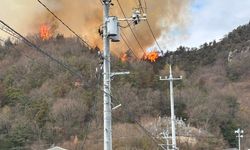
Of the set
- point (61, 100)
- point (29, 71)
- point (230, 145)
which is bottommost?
point (230, 145)

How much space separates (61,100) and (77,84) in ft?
25.9

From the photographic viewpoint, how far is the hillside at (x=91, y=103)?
54156mm

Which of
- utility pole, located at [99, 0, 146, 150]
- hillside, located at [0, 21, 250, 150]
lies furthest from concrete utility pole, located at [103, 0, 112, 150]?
hillside, located at [0, 21, 250, 150]

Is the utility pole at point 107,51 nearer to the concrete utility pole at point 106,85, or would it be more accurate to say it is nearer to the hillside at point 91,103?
the concrete utility pole at point 106,85

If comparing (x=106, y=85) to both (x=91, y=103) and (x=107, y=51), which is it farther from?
(x=91, y=103)

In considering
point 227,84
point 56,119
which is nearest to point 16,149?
point 56,119

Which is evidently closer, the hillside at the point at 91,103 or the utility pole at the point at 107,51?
the utility pole at the point at 107,51

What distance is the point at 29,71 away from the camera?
8025 centimetres

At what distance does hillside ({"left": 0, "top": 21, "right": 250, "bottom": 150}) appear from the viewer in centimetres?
5416

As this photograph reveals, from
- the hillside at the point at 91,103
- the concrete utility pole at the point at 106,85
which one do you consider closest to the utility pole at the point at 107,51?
the concrete utility pole at the point at 106,85

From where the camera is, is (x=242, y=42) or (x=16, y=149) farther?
(x=242, y=42)

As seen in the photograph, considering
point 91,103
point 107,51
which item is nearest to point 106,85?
point 107,51

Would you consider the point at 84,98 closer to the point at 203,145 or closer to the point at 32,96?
the point at 32,96

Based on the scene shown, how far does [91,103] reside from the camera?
65125mm
